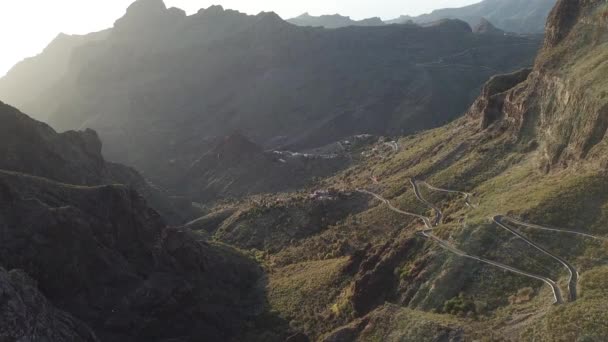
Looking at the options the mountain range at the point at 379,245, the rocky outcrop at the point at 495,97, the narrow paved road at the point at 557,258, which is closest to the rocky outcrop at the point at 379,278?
the mountain range at the point at 379,245

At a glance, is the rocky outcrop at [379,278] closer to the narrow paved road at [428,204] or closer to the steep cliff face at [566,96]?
the narrow paved road at [428,204]

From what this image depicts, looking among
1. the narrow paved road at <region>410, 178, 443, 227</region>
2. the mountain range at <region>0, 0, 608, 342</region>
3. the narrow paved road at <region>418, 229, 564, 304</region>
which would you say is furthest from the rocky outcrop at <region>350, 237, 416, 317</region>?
the narrow paved road at <region>410, 178, 443, 227</region>

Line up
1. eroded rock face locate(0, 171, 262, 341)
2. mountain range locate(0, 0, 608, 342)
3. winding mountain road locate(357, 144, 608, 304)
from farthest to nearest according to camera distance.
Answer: eroded rock face locate(0, 171, 262, 341) → mountain range locate(0, 0, 608, 342) → winding mountain road locate(357, 144, 608, 304)

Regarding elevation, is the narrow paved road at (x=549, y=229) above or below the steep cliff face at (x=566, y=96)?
below

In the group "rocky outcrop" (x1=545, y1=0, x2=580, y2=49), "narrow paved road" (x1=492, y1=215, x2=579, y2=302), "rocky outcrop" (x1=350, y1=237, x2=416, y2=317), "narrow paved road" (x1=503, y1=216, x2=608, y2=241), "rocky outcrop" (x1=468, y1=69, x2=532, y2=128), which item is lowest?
"rocky outcrop" (x1=350, y1=237, x2=416, y2=317)

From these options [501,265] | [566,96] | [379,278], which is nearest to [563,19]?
[566,96]

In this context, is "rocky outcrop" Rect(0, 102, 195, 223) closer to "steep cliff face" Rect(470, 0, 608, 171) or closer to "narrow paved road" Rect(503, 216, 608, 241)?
"narrow paved road" Rect(503, 216, 608, 241)
